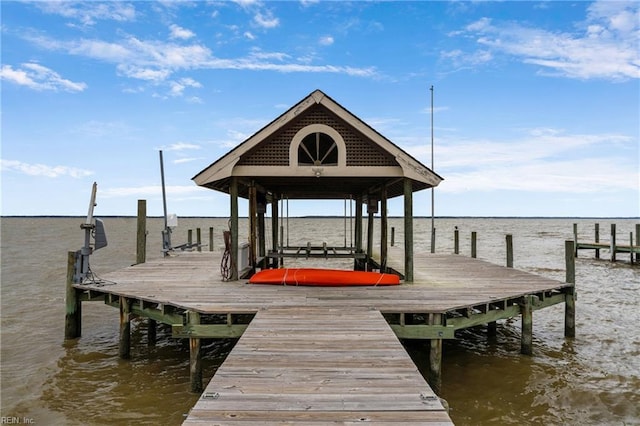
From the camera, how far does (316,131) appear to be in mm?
11266

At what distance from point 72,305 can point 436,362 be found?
975 cm

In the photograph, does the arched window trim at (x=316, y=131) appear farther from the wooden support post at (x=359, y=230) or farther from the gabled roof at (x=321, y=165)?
the wooden support post at (x=359, y=230)

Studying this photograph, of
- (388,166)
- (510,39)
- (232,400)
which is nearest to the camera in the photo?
(232,400)

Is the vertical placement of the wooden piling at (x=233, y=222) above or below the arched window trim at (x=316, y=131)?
below

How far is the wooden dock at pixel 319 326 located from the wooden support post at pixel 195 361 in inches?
0.8

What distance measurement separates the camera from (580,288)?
68.0 ft

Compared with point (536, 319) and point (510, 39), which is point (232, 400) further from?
point (510, 39)

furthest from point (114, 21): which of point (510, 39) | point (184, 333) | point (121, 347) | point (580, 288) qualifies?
point (580, 288)

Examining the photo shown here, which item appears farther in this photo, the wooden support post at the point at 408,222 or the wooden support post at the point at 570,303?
the wooden support post at the point at 570,303

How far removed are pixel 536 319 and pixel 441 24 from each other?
15897 mm

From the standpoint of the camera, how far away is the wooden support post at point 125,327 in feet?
34.1

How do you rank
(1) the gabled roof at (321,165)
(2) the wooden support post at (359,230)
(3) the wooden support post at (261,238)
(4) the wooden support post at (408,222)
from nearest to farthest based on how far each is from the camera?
(1) the gabled roof at (321,165) < (4) the wooden support post at (408,222) < (3) the wooden support post at (261,238) < (2) the wooden support post at (359,230)

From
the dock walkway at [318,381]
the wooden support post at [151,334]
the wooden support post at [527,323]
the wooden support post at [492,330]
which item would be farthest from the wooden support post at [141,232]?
the wooden support post at [527,323]

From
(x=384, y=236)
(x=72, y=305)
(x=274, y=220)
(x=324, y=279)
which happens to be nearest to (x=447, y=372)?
(x=324, y=279)
